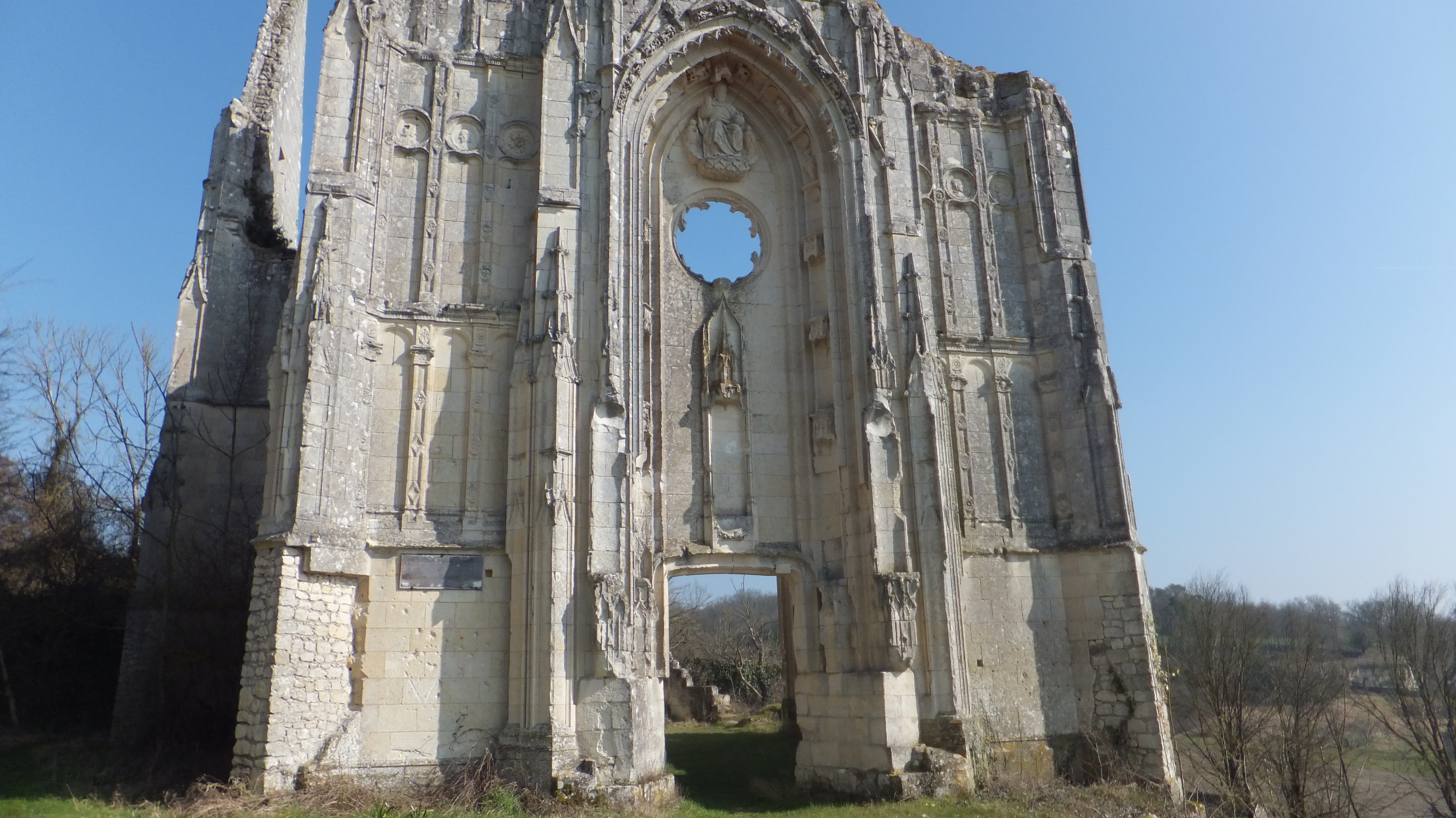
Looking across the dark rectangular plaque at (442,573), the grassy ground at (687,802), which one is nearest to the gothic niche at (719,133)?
the dark rectangular plaque at (442,573)

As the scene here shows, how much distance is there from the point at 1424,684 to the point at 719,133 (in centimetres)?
1541

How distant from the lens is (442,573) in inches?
482

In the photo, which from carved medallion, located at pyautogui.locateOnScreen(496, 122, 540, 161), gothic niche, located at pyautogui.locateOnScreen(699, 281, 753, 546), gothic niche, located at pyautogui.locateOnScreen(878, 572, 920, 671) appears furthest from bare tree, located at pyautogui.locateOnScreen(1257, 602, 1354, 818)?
carved medallion, located at pyautogui.locateOnScreen(496, 122, 540, 161)

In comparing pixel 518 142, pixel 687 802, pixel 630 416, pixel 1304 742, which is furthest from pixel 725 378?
pixel 1304 742

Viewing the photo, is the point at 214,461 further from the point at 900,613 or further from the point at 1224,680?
the point at 1224,680

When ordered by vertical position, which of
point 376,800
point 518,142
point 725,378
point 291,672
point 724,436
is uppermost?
point 518,142

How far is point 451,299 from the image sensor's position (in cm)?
1353

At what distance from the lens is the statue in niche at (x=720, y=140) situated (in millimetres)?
15734

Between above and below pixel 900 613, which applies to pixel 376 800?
below

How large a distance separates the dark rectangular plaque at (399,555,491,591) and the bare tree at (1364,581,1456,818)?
1356 centimetres

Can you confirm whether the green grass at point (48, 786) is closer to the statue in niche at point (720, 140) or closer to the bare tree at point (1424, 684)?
the statue in niche at point (720, 140)

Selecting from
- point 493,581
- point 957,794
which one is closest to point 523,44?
point 493,581

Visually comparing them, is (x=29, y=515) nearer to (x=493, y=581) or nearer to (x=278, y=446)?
(x=278, y=446)

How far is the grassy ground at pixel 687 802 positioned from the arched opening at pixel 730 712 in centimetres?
6
